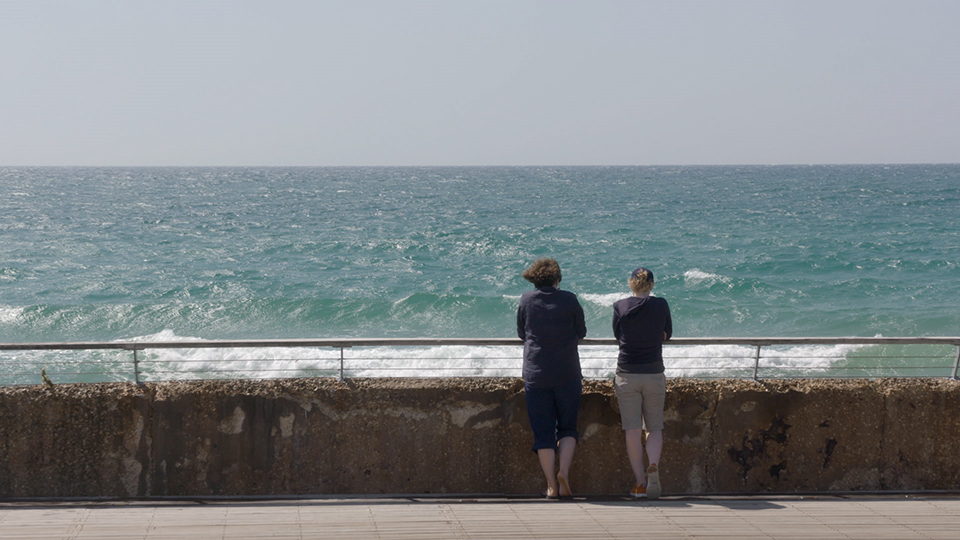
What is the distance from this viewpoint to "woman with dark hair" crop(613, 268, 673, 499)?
5.08 m

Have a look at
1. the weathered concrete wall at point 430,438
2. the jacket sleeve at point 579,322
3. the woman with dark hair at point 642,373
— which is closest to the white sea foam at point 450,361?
the weathered concrete wall at point 430,438

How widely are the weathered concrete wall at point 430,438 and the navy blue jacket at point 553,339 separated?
17.8 inches

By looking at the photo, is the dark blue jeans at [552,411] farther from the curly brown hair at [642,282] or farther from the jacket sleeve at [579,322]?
the curly brown hair at [642,282]

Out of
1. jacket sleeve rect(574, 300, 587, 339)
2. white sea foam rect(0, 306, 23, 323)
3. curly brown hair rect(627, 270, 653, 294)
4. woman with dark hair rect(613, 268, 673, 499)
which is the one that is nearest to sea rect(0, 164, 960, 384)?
white sea foam rect(0, 306, 23, 323)

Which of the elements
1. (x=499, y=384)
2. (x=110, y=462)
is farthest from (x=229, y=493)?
(x=499, y=384)

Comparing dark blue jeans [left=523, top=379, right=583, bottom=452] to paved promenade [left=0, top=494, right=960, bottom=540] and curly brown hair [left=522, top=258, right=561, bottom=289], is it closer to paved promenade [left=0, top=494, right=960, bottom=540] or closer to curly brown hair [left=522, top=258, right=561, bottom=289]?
paved promenade [left=0, top=494, right=960, bottom=540]

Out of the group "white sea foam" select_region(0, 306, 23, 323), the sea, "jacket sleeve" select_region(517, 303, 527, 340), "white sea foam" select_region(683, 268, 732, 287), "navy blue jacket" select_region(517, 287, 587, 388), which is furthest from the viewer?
"white sea foam" select_region(683, 268, 732, 287)

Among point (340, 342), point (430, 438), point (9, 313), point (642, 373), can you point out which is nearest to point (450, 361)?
point (430, 438)

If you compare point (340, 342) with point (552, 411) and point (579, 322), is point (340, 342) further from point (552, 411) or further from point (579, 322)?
point (579, 322)

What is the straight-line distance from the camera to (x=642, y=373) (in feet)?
16.8

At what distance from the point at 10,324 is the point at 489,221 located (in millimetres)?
29275

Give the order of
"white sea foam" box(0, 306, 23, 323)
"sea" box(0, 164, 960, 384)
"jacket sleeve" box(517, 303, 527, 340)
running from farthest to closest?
1. "white sea foam" box(0, 306, 23, 323)
2. "sea" box(0, 164, 960, 384)
3. "jacket sleeve" box(517, 303, 527, 340)

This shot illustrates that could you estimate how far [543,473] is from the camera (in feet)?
18.0

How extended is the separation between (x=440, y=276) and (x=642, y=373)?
2246 cm
